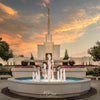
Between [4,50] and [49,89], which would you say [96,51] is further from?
[49,89]

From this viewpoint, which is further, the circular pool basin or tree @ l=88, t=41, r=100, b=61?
tree @ l=88, t=41, r=100, b=61

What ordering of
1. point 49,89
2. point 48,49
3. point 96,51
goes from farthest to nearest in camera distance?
point 48,49 < point 96,51 < point 49,89

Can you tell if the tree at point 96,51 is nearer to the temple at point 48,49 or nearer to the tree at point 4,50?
the temple at point 48,49

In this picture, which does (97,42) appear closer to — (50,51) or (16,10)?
(50,51)

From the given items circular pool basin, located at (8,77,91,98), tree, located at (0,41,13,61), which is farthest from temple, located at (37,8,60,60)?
circular pool basin, located at (8,77,91,98)

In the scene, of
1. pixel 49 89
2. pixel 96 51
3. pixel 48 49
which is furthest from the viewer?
pixel 48 49

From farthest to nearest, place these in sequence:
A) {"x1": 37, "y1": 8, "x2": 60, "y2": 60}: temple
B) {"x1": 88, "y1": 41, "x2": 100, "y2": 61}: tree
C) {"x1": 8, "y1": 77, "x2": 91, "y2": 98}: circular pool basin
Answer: {"x1": 37, "y1": 8, "x2": 60, "y2": 60}: temple < {"x1": 88, "y1": 41, "x2": 100, "y2": 61}: tree < {"x1": 8, "y1": 77, "x2": 91, "y2": 98}: circular pool basin

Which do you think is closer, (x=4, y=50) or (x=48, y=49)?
(x=4, y=50)

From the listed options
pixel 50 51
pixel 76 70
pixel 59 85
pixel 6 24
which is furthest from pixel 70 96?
pixel 50 51

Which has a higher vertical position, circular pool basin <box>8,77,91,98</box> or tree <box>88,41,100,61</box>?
tree <box>88,41,100,61</box>

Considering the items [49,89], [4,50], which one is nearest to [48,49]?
[4,50]

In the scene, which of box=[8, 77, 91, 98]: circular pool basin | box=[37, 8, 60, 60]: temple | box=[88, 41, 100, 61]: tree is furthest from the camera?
box=[37, 8, 60, 60]: temple

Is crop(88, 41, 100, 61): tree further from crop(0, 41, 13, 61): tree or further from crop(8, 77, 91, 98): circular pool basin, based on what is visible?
crop(8, 77, 91, 98): circular pool basin

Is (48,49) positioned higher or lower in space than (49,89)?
higher
